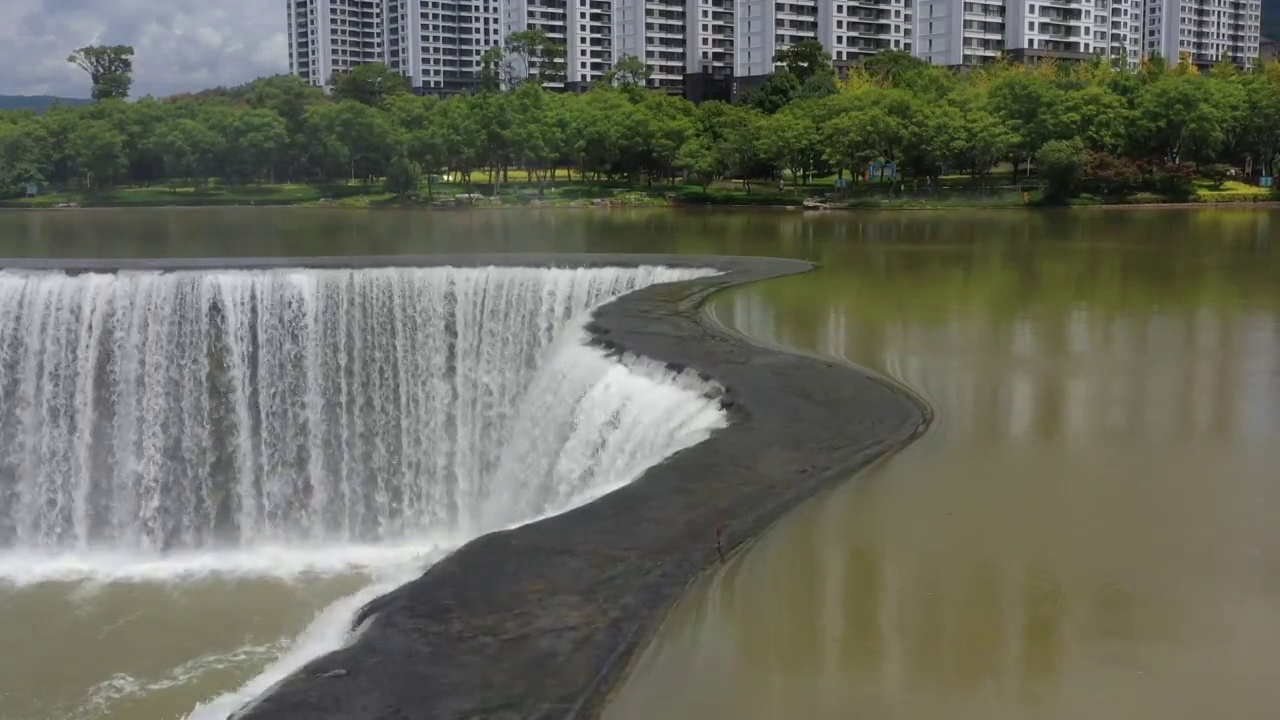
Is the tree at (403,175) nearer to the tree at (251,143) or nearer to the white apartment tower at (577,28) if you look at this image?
the tree at (251,143)

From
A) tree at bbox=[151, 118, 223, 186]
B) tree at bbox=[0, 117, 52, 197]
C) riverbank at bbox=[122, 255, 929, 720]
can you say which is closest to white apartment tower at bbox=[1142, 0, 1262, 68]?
tree at bbox=[151, 118, 223, 186]

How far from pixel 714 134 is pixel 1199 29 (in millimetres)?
70366

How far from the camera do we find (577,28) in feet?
284

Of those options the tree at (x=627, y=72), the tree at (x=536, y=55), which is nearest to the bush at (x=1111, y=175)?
the tree at (x=627, y=72)

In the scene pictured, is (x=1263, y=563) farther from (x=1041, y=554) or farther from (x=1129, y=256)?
(x=1129, y=256)

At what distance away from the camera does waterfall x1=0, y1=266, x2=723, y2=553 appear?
47.0 feet

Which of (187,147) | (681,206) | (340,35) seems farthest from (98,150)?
(340,35)

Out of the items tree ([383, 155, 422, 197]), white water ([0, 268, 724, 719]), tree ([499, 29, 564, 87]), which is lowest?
white water ([0, 268, 724, 719])

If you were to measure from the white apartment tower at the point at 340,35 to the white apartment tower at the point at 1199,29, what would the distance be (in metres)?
64.5

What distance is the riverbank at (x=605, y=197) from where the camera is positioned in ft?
137

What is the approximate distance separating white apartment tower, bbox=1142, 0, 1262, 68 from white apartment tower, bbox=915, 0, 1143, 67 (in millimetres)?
32398

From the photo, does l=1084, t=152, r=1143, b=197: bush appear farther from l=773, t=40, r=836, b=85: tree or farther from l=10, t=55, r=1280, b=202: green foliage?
l=773, t=40, r=836, b=85: tree

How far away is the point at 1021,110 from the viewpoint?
145 feet

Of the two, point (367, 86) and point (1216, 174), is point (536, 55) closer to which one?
point (367, 86)
